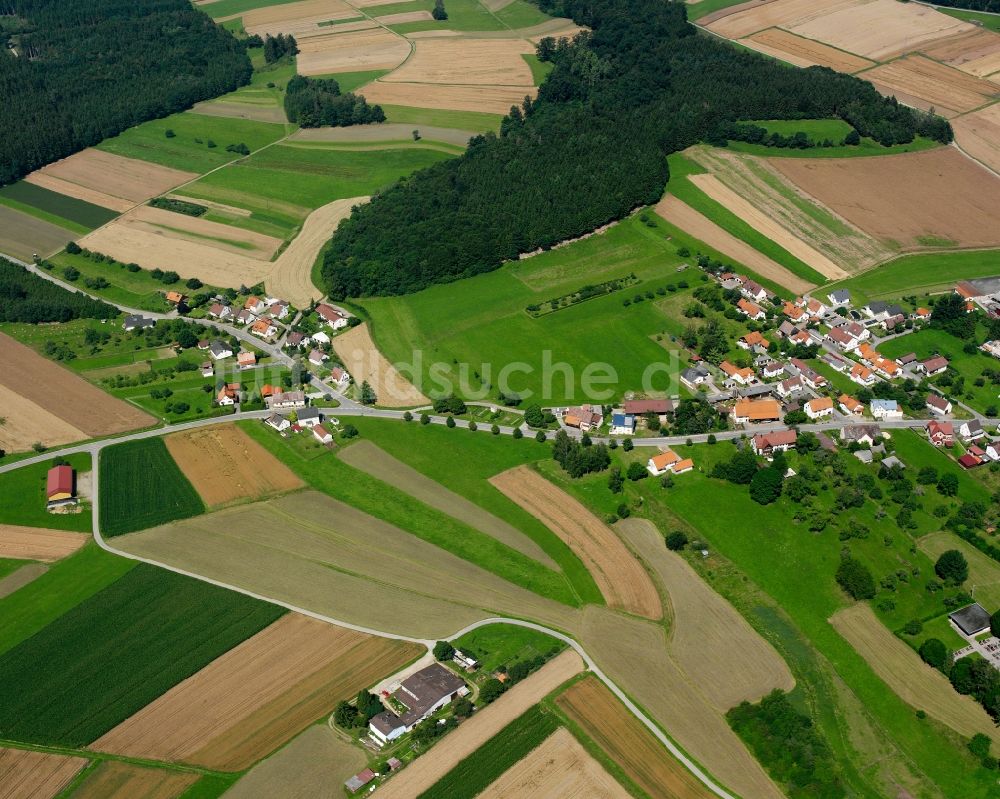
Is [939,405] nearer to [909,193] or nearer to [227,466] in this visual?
[909,193]

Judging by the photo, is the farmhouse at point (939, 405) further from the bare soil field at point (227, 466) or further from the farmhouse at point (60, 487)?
the farmhouse at point (60, 487)

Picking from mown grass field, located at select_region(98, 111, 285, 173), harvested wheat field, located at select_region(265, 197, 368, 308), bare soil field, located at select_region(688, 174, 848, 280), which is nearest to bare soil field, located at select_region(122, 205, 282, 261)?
harvested wheat field, located at select_region(265, 197, 368, 308)

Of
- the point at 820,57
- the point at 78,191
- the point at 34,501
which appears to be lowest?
the point at 34,501

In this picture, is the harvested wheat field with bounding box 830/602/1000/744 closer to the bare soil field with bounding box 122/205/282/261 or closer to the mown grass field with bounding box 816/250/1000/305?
the mown grass field with bounding box 816/250/1000/305

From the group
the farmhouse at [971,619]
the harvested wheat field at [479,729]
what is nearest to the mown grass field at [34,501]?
the harvested wheat field at [479,729]

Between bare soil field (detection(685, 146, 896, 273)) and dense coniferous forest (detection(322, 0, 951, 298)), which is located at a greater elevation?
dense coniferous forest (detection(322, 0, 951, 298))

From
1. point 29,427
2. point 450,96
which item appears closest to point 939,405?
point 29,427
